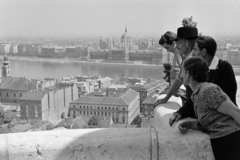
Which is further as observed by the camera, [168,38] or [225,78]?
[168,38]

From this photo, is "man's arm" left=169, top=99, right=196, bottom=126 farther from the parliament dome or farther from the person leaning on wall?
the parliament dome

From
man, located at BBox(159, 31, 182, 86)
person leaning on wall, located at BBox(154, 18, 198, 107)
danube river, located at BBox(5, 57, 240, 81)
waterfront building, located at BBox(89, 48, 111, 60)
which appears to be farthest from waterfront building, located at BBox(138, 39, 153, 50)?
person leaning on wall, located at BBox(154, 18, 198, 107)

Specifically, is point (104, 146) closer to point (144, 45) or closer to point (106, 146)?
Answer: point (106, 146)

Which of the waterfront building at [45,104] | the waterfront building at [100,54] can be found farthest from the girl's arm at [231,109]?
the waterfront building at [100,54]

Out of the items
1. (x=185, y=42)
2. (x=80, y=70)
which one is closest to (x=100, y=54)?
(x=80, y=70)

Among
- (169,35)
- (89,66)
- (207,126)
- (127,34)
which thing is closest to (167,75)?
(169,35)

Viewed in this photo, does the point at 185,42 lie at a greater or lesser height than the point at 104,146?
greater

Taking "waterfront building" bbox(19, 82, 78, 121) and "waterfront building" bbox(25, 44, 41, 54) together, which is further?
"waterfront building" bbox(25, 44, 41, 54)
